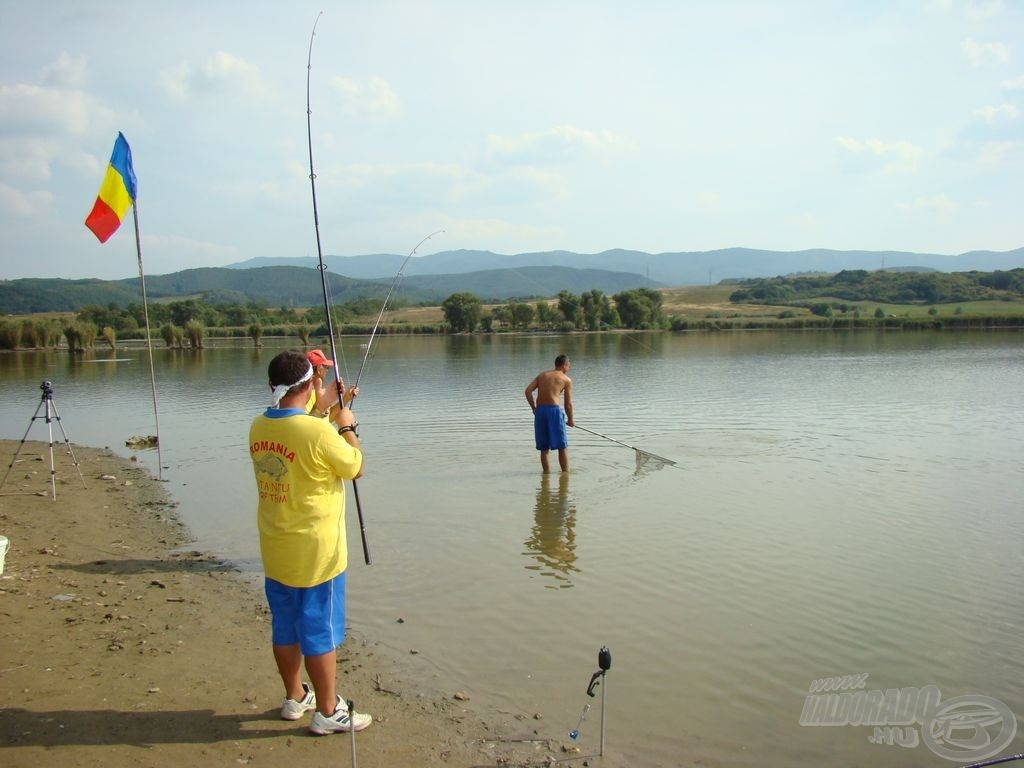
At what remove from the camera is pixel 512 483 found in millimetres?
12242

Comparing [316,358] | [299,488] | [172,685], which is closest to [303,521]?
[299,488]

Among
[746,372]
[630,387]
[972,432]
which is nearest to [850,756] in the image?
[972,432]

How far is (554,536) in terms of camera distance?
9156 mm

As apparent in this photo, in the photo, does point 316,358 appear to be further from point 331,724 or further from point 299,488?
point 331,724

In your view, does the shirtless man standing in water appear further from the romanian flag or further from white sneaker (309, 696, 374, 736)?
white sneaker (309, 696, 374, 736)

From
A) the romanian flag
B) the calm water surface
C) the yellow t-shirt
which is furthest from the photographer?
the romanian flag

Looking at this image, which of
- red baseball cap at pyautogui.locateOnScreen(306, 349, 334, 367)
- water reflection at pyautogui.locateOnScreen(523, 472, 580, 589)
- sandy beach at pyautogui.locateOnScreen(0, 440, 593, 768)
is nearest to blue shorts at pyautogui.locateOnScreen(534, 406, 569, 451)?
water reflection at pyautogui.locateOnScreen(523, 472, 580, 589)

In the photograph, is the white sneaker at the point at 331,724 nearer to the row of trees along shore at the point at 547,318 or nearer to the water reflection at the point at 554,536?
the water reflection at the point at 554,536

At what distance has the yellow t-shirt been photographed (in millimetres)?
4172

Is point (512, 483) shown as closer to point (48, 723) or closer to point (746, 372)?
point (48, 723)

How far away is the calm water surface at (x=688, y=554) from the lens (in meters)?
5.30

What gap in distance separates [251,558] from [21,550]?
230 centimetres

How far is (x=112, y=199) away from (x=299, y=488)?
1045 cm

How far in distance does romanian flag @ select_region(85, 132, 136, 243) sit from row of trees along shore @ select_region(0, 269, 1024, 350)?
3863 cm
